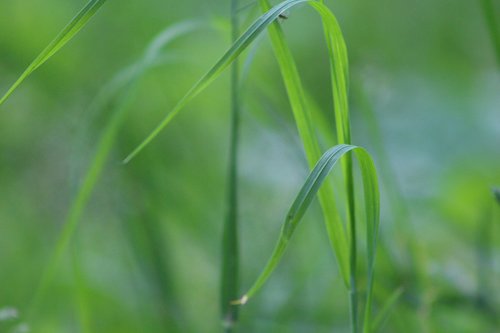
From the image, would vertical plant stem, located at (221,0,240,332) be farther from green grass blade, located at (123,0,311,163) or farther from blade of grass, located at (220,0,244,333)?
green grass blade, located at (123,0,311,163)

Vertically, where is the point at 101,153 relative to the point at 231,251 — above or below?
above

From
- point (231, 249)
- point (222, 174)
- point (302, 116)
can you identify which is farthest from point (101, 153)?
point (222, 174)

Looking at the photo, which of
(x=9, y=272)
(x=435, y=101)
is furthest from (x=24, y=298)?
(x=435, y=101)

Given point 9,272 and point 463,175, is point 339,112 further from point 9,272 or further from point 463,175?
point 463,175

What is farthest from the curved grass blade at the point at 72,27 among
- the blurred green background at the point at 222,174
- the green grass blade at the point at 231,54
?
the blurred green background at the point at 222,174

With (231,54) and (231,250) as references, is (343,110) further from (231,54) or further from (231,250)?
(231,250)

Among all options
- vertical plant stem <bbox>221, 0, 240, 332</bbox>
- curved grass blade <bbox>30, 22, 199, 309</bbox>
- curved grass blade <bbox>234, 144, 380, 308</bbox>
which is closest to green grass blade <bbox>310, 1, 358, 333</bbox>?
curved grass blade <bbox>234, 144, 380, 308</bbox>

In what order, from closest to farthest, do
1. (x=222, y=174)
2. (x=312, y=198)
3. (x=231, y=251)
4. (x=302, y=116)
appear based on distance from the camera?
(x=312, y=198), (x=302, y=116), (x=231, y=251), (x=222, y=174)

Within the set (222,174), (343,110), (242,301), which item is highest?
(222,174)

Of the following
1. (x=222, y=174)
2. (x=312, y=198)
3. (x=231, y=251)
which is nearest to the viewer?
(x=312, y=198)
